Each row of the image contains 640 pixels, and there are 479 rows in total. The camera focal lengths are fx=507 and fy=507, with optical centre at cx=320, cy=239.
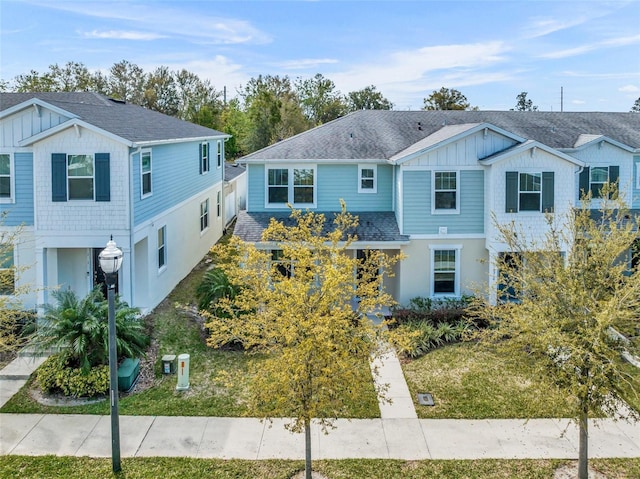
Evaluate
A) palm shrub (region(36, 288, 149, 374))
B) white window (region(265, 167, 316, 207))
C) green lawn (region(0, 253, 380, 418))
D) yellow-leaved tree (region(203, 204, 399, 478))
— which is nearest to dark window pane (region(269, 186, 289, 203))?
white window (region(265, 167, 316, 207))

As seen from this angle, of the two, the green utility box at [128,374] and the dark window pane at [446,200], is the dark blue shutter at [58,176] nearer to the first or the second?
the green utility box at [128,374]

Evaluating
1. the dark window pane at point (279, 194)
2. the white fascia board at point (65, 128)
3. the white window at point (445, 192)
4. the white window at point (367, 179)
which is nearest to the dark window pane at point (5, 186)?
the white fascia board at point (65, 128)

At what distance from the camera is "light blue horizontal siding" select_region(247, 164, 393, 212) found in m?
18.3

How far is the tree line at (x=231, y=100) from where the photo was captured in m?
47.7

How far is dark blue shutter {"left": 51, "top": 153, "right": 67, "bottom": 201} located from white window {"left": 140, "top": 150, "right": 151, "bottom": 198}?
2.15 m

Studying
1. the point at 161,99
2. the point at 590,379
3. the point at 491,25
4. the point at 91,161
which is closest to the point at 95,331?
the point at 91,161

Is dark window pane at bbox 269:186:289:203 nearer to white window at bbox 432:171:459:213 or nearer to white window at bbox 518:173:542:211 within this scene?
white window at bbox 432:171:459:213

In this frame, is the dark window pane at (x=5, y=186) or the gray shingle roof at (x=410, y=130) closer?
the dark window pane at (x=5, y=186)

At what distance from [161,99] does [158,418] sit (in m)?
56.2

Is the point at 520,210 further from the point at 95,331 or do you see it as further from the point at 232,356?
the point at 95,331

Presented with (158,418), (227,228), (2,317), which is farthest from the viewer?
(227,228)

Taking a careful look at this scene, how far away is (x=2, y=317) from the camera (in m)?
9.01

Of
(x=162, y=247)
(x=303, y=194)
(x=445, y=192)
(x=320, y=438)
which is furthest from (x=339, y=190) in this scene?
(x=320, y=438)

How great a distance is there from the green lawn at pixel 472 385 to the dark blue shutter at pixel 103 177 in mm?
9606
